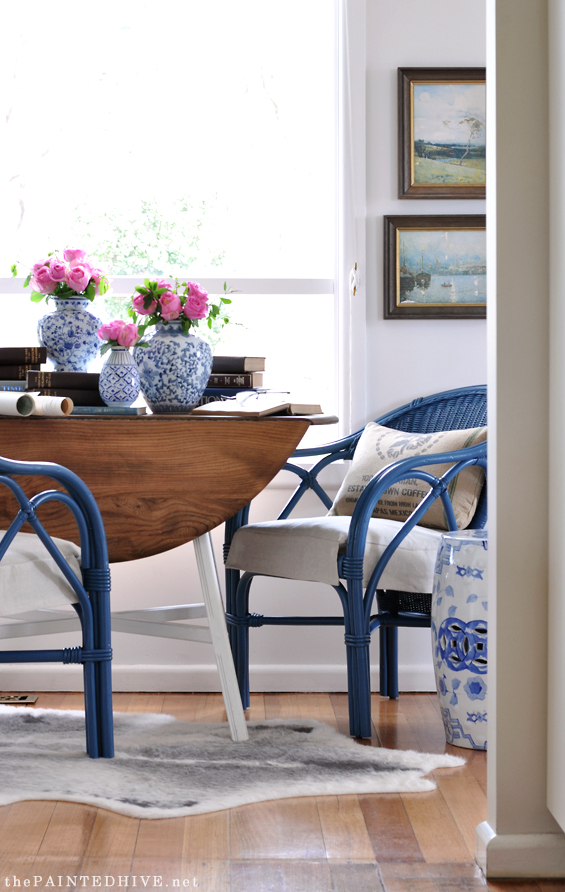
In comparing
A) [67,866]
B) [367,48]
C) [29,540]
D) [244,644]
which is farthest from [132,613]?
[367,48]

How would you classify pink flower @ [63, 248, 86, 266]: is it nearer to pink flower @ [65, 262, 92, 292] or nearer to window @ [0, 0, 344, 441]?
pink flower @ [65, 262, 92, 292]

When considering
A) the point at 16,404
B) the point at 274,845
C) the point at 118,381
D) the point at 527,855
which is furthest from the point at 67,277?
the point at 527,855

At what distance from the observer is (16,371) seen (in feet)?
7.71

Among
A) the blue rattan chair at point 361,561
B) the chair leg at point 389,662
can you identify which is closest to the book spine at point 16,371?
the blue rattan chair at point 361,561

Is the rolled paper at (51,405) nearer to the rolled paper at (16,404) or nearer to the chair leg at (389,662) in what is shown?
the rolled paper at (16,404)

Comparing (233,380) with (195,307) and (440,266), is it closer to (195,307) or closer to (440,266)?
(195,307)

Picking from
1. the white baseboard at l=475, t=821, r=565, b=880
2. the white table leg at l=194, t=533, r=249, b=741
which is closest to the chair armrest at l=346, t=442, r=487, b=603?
the white table leg at l=194, t=533, r=249, b=741

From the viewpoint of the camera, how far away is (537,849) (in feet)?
4.62

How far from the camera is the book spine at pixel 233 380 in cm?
243

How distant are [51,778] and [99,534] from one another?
1.68 feet

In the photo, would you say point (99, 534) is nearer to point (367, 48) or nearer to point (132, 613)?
point (132, 613)

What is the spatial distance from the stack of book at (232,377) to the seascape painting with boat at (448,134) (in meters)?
0.87

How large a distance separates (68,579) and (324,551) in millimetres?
625

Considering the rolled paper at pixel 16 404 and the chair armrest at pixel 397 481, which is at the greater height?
the rolled paper at pixel 16 404
